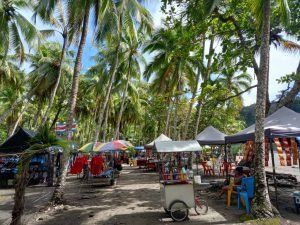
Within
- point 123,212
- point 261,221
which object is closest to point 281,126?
point 261,221

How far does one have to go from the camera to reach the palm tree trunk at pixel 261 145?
7.44 metres

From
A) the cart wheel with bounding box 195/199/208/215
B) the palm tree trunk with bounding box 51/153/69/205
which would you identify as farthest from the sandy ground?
the palm tree trunk with bounding box 51/153/69/205

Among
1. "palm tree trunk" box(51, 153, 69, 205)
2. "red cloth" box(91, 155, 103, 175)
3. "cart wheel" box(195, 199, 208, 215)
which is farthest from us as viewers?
"red cloth" box(91, 155, 103, 175)

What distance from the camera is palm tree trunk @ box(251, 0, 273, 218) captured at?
7441 millimetres

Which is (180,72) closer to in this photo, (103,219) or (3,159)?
(3,159)

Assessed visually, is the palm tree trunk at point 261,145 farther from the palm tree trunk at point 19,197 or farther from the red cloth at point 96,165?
the red cloth at point 96,165

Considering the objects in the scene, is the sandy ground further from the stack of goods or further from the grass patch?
the stack of goods

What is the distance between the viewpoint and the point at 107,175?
15125mm

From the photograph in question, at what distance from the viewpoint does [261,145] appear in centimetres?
779

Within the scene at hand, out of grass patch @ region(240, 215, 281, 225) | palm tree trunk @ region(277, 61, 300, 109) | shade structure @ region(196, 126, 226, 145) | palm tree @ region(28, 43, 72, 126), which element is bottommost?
grass patch @ region(240, 215, 281, 225)

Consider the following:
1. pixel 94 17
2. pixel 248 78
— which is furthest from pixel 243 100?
pixel 94 17

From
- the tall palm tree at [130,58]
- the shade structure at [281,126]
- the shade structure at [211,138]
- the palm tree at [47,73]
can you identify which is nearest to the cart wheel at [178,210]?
the shade structure at [281,126]

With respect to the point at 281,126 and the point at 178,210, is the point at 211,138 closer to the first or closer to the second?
the point at 281,126

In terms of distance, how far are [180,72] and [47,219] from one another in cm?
1782
